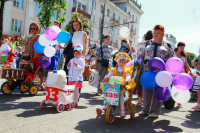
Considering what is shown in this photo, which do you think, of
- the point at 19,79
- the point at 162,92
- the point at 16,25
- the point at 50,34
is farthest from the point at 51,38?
the point at 16,25

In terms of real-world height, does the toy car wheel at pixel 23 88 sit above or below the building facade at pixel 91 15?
below

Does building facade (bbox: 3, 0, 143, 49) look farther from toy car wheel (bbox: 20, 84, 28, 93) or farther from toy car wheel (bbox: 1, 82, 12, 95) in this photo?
toy car wheel (bbox: 1, 82, 12, 95)

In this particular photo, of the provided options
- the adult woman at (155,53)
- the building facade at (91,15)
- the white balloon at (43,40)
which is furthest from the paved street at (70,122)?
the building facade at (91,15)

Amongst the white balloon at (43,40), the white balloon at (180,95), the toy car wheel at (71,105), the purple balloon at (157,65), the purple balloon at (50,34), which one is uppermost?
the purple balloon at (50,34)

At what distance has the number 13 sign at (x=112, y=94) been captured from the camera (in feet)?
11.6

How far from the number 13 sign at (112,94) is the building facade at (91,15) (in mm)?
11594

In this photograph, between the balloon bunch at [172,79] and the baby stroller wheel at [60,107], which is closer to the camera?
the balloon bunch at [172,79]

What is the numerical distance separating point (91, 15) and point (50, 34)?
89.3 feet

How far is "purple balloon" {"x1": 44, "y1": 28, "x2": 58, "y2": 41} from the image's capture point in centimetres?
492

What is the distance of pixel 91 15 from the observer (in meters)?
31.3

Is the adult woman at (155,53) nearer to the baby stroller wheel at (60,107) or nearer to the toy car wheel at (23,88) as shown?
the baby stroller wheel at (60,107)

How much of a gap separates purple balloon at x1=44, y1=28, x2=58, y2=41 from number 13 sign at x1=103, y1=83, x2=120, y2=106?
2.09m

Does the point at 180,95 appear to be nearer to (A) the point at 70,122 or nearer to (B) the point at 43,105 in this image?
(A) the point at 70,122

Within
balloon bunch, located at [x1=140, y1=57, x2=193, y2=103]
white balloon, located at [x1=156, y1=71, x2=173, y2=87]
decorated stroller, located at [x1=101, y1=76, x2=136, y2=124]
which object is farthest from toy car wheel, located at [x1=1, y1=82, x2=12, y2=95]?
white balloon, located at [x1=156, y1=71, x2=173, y2=87]
